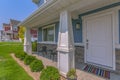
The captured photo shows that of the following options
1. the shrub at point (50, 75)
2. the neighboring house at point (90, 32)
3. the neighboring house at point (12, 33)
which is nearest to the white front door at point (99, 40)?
the neighboring house at point (90, 32)

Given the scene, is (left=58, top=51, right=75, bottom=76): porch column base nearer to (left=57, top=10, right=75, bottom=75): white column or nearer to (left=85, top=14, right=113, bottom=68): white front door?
(left=57, top=10, right=75, bottom=75): white column

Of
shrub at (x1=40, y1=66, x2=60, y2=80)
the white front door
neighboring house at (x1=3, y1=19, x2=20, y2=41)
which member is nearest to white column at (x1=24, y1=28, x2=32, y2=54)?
the white front door

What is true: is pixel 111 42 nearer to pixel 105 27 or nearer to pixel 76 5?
pixel 105 27

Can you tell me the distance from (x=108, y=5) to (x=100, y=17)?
2.14ft

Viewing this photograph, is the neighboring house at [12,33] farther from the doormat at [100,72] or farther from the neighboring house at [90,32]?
the doormat at [100,72]

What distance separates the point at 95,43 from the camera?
5.84m

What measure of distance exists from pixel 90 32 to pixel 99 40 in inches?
25.0

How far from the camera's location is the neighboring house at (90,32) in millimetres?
4688

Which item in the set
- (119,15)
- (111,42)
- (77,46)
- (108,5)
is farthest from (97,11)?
(77,46)

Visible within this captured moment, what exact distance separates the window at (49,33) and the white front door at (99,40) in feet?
14.7

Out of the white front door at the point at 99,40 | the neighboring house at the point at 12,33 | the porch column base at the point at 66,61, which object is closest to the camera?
the porch column base at the point at 66,61

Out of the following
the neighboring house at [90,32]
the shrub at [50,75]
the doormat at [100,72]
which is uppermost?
the neighboring house at [90,32]

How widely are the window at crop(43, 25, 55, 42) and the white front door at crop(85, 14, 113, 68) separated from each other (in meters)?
4.48

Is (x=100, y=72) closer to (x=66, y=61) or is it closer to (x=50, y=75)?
(x=66, y=61)
